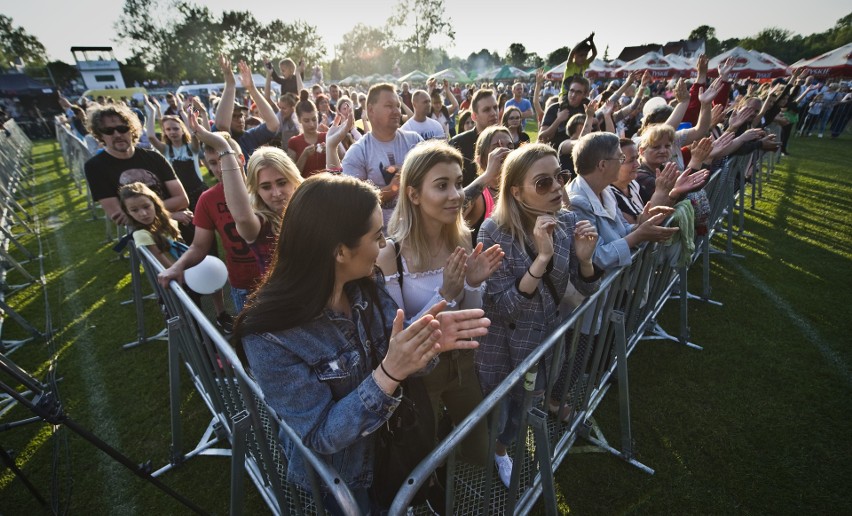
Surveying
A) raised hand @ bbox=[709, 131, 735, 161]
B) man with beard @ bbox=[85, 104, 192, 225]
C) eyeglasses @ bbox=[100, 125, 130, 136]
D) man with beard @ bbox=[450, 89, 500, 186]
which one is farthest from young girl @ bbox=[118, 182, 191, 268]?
raised hand @ bbox=[709, 131, 735, 161]

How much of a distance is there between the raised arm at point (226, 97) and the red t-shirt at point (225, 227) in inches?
52.8

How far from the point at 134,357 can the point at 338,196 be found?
4.45 metres

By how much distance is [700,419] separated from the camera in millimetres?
3328

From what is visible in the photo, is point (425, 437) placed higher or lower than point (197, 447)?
higher

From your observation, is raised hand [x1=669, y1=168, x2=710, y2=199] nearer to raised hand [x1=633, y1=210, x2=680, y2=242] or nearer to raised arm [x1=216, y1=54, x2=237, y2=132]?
raised hand [x1=633, y1=210, x2=680, y2=242]

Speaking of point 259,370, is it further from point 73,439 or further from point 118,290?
point 118,290

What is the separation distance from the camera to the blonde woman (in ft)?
7.22

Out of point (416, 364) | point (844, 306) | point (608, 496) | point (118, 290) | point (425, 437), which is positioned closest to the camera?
point (416, 364)

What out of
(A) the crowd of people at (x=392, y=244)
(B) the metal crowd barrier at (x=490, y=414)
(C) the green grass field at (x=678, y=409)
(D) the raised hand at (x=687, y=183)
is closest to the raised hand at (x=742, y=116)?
(A) the crowd of people at (x=392, y=244)

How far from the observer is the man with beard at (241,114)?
393 cm

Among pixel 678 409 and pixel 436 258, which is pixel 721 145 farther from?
pixel 436 258

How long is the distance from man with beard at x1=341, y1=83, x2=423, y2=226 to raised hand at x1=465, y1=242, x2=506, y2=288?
199 cm

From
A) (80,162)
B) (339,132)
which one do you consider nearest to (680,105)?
(339,132)

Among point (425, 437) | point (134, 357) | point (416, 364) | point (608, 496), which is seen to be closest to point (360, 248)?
point (416, 364)
